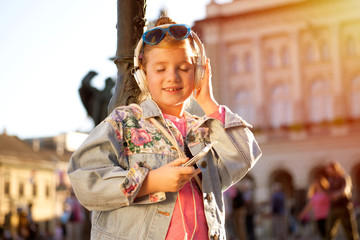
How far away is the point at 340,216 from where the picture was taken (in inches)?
368

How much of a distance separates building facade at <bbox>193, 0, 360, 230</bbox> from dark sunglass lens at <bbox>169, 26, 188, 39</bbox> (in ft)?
118

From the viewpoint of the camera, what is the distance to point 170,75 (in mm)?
2197

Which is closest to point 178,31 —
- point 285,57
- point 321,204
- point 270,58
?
point 321,204

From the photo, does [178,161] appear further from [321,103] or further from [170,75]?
[321,103]

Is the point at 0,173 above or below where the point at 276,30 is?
below

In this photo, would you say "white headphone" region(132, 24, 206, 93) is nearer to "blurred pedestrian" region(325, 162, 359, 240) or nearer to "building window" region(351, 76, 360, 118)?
"blurred pedestrian" region(325, 162, 359, 240)

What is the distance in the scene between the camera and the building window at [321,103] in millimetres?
39156

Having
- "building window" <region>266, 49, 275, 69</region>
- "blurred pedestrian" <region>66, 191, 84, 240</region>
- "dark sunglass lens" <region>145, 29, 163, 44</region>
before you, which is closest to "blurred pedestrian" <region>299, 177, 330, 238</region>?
"blurred pedestrian" <region>66, 191, 84, 240</region>

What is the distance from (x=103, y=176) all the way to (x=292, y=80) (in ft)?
128

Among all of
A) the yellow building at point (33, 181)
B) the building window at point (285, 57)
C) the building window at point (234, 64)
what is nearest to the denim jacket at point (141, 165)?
the building window at point (285, 57)

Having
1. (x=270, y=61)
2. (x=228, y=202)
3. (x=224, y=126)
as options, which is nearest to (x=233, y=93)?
(x=270, y=61)

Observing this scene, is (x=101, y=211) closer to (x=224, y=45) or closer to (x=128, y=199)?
(x=128, y=199)

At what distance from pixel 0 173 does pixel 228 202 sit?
135 feet

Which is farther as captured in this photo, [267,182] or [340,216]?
[267,182]
